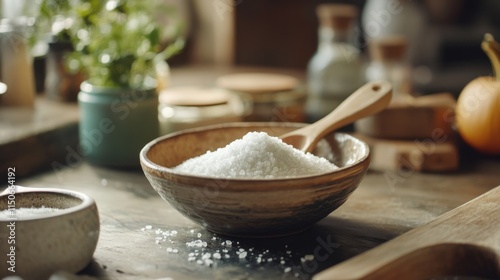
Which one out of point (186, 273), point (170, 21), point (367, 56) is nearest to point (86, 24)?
point (186, 273)

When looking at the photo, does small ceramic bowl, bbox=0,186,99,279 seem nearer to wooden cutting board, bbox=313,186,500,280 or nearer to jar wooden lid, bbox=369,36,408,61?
wooden cutting board, bbox=313,186,500,280

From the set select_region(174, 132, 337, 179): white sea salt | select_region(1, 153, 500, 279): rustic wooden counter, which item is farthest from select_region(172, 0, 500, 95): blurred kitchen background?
select_region(174, 132, 337, 179): white sea salt

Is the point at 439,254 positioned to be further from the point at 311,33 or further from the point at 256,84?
the point at 311,33

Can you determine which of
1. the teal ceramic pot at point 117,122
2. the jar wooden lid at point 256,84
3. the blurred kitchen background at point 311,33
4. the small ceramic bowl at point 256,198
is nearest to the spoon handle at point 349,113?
the small ceramic bowl at point 256,198

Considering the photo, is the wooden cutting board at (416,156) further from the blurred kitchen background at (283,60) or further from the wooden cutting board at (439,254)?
the wooden cutting board at (439,254)

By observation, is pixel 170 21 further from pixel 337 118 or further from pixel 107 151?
pixel 337 118

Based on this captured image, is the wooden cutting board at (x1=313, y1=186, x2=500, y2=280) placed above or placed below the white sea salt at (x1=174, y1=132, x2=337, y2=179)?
below

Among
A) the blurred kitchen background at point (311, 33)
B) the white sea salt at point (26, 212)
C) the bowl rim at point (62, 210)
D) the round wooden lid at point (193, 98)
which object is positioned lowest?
the blurred kitchen background at point (311, 33)
